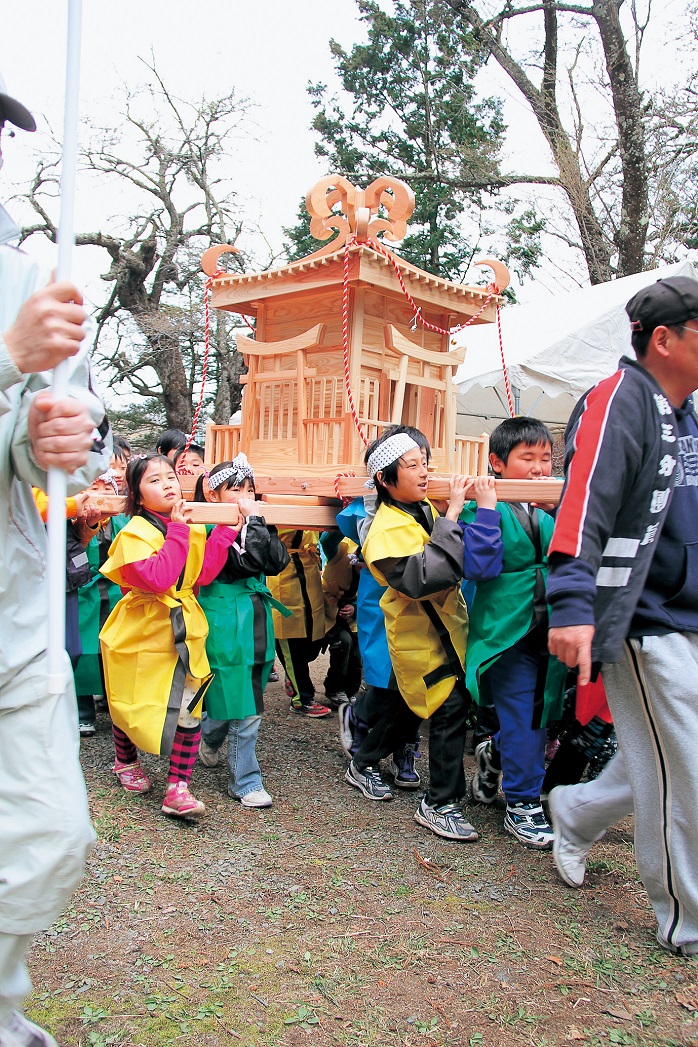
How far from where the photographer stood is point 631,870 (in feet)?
9.46

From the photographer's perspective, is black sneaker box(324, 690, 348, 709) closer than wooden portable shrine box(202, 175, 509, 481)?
No

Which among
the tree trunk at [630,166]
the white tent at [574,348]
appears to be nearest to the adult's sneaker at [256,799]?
the white tent at [574,348]

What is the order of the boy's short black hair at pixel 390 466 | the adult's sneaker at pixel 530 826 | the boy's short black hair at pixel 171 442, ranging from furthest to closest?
the boy's short black hair at pixel 171 442 < the boy's short black hair at pixel 390 466 < the adult's sneaker at pixel 530 826

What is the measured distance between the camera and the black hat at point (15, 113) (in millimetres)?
1702

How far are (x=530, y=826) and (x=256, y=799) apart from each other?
1224mm

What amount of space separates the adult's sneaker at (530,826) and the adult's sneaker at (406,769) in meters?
0.72

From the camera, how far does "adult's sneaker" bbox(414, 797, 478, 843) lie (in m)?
3.17

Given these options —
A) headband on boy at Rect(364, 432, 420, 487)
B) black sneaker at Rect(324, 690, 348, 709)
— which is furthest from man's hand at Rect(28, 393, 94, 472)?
black sneaker at Rect(324, 690, 348, 709)

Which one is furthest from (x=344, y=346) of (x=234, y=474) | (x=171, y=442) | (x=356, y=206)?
(x=171, y=442)

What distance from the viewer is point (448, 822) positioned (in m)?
3.21

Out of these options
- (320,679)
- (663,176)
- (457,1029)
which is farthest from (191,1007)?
(663,176)

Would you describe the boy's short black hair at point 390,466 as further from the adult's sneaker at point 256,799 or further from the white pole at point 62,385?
the white pole at point 62,385

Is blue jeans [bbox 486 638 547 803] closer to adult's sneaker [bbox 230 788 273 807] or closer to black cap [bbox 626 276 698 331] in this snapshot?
adult's sneaker [bbox 230 788 273 807]

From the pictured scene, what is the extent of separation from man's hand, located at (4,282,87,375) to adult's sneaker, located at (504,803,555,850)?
257 cm
